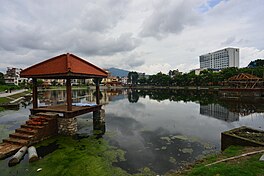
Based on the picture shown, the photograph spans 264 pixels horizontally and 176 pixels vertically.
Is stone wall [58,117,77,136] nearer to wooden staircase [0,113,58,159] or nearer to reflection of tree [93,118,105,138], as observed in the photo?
wooden staircase [0,113,58,159]

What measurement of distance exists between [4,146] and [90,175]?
510cm

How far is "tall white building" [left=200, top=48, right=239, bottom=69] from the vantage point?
123m

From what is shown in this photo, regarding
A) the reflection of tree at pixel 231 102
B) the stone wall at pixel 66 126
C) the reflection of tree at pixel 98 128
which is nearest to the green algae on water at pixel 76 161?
the stone wall at pixel 66 126

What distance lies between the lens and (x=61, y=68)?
10.6 m

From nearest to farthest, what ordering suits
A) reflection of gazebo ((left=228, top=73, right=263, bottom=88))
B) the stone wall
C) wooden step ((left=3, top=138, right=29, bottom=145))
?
wooden step ((left=3, top=138, right=29, bottom=145)), the stone wall, reflection of gazebo ((left=228, top=73, right=263, bottom=88))

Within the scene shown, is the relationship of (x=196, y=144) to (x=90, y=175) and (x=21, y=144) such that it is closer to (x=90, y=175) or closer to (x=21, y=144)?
(x=90, y=175)

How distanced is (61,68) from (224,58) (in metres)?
139

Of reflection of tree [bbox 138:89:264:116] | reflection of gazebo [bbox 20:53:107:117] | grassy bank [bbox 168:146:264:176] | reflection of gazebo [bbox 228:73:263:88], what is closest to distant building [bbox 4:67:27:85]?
reflection of tree [bbox 138:89:264:116]

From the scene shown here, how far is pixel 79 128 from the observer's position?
1263cm

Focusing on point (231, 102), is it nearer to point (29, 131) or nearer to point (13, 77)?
point (29, 131)

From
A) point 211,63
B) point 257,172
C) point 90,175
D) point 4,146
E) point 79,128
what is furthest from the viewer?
point 211,63

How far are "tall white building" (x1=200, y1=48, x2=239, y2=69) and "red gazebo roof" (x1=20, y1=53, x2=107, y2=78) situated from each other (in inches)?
5206

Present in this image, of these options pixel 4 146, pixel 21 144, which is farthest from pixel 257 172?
pixel 4 146

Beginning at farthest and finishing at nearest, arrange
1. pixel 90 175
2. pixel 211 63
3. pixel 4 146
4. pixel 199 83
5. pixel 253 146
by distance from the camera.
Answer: pixel 211 63 < pixel 199 83 < pixel 4 146 < pixel 253 146 < pixel 90 175
